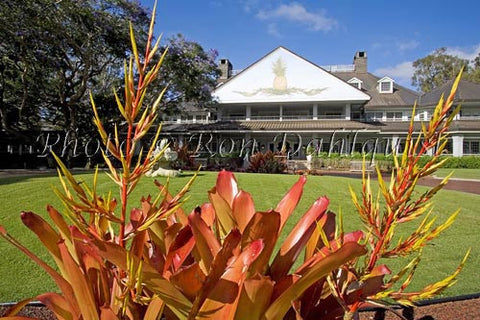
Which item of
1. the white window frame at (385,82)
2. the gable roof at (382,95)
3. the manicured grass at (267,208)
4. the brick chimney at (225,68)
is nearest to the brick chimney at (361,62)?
the gable roof at (382,95)

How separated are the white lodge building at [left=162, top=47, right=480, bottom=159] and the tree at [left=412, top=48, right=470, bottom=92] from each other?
11956 millimetres

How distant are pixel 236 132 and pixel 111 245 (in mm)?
36297

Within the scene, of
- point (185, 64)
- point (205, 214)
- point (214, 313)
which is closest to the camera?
point (214, 313)

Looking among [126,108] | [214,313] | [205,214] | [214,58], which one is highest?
[214,58]

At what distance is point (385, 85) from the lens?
1743 inches

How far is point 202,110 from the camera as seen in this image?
43.9 metres

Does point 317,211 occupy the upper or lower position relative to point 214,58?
lower

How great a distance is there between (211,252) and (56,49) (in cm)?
2652

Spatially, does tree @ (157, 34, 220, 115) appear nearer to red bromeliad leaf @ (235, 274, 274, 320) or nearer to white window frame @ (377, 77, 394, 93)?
white window frame @ (377, 77, 394, 93)

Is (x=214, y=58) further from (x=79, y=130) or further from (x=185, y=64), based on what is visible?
(x=79, y=130)

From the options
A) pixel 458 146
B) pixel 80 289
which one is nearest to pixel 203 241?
pixel 80 289

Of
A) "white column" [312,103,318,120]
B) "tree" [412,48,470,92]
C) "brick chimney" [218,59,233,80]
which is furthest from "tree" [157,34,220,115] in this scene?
"tree" [412,48,470,92]

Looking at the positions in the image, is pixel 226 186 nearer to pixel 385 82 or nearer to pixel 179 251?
pixel 179 251

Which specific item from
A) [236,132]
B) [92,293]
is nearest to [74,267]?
[92,293]
